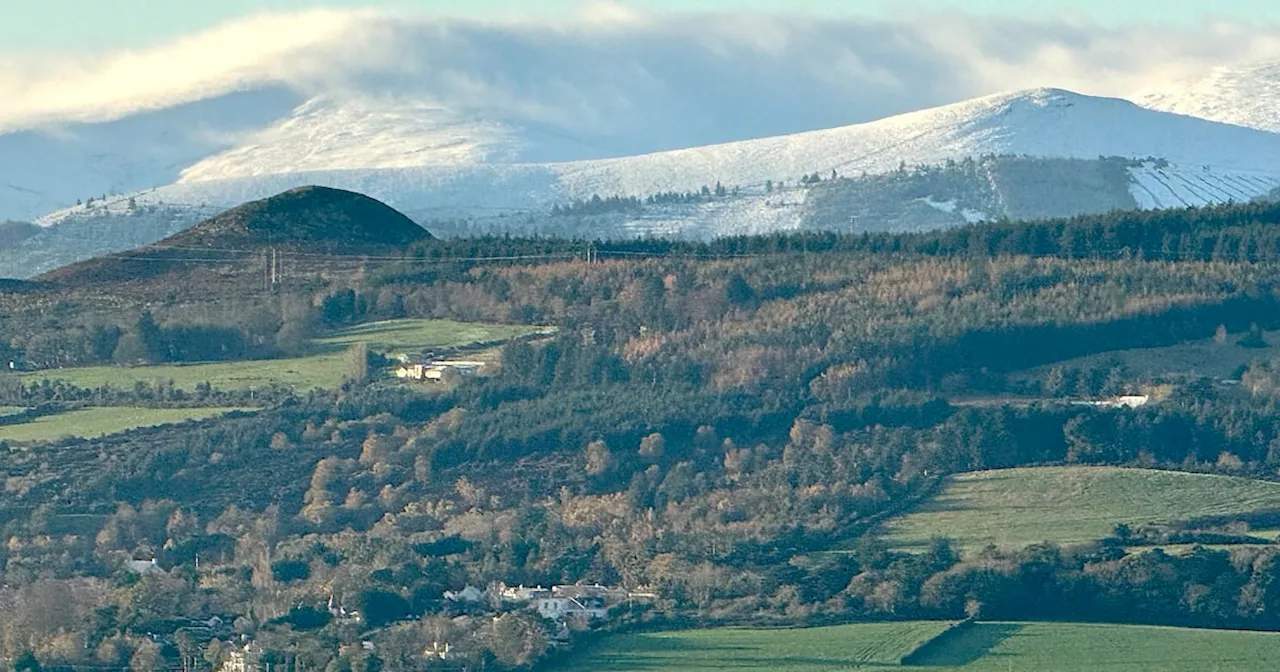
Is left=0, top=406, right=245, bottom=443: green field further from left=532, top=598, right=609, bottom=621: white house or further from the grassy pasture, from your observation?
the grassy pasture

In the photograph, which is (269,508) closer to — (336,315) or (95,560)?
(95,560)

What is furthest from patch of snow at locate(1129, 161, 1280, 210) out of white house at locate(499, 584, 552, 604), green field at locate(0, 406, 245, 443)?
white house at locate(499, 584, 552, 604)

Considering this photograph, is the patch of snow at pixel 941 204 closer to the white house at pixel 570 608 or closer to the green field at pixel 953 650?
the white house at pixel 570 608

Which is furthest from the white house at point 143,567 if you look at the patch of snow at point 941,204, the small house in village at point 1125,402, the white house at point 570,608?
the patch of snow at point 941,204

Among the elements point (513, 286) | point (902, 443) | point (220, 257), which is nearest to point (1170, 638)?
point (902, 443)

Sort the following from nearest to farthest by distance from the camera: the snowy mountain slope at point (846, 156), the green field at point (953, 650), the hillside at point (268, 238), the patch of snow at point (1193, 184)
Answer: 1. the green field at point (953, 650)
2. the hillside at point (268, 238)
3. the patch of snow at point (1193, 184)
4. the snowy mountain slope at point (846, 156)

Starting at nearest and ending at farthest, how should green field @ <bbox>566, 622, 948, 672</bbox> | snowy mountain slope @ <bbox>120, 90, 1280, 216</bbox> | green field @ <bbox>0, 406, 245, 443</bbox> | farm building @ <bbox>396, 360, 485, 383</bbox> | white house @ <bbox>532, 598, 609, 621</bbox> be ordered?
green field @ <bbox>566, 622, 948, 672</bbox>
white house @ <bbox>532, 598, 609, 621</bbox>
green field @ <bbox>0, 406, 245, 443</bbox>
farm building @ <bbox>396, 360, 485, 383</bbox>
snowy mountain slope @ <bbox>120, 90, 1280, 216</bbox>
